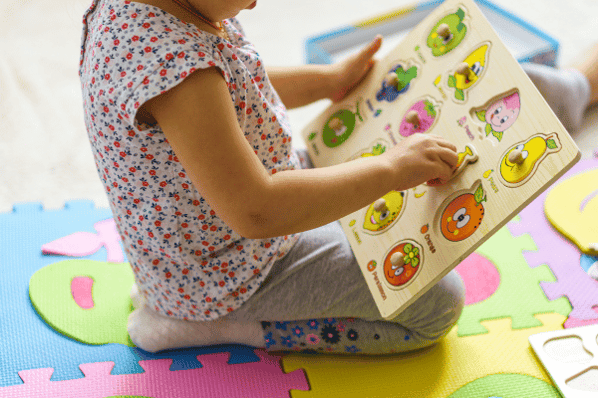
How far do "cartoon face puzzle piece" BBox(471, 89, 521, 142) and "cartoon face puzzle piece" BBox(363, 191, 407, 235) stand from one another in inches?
5.1

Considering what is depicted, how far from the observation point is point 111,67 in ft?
1.72

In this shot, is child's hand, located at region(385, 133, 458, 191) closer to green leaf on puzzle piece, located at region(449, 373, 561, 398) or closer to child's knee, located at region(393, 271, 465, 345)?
child's knee, located at region(393, 271, 465, 345)

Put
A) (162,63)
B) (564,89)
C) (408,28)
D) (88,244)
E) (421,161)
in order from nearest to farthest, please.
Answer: (162,63) → (421,161) → (88,244) → (564,89) → (408,28)

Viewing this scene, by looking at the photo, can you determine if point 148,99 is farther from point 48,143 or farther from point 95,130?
point 48,143

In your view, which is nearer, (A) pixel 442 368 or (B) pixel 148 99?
(B) pixel 148 99

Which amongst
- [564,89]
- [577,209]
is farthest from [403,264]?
[564,89]

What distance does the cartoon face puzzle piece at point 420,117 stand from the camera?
0.71 metres

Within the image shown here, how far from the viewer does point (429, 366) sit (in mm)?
768

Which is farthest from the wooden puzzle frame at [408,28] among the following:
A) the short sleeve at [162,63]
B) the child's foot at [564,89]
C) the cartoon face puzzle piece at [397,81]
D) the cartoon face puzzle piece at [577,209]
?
the short sleeve at [162,63]

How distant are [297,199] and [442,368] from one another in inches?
14.1

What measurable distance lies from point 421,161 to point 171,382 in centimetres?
44

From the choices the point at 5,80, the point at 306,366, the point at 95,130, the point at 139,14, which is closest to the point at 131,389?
the point at 306,366

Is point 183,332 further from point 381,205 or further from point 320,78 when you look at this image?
point 320,78

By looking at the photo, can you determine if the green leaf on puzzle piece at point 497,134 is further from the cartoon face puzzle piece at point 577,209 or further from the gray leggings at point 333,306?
the cartoon face puzzle piece at point 577,209
